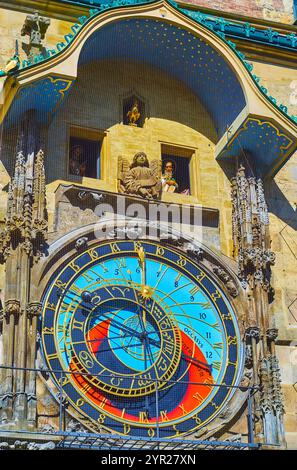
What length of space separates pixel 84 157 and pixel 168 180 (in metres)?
0.88

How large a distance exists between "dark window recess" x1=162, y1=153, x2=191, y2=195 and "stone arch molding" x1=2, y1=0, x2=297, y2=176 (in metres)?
0.35

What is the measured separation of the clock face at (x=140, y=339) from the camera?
11227 millimetres

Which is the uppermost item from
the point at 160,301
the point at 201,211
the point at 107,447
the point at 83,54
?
the point at 83,54

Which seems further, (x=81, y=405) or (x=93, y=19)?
(x=93, y=19)

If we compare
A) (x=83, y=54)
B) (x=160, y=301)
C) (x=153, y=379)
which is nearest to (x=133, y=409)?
(x=153, y=379)

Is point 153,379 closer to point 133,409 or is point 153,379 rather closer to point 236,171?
point 133,409

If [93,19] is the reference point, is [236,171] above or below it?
below

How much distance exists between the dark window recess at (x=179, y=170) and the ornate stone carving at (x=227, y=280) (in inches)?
40.0

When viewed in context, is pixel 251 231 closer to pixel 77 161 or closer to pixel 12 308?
pixel 77 161

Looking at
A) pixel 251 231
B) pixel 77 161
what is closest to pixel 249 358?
pixel 251 231

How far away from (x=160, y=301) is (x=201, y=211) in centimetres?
115

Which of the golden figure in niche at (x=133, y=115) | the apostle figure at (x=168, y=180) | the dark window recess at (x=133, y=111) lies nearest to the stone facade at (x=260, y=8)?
the dark window recess at (x=133, y=111)

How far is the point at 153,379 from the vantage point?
11.1 metres

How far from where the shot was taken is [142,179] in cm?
1244
